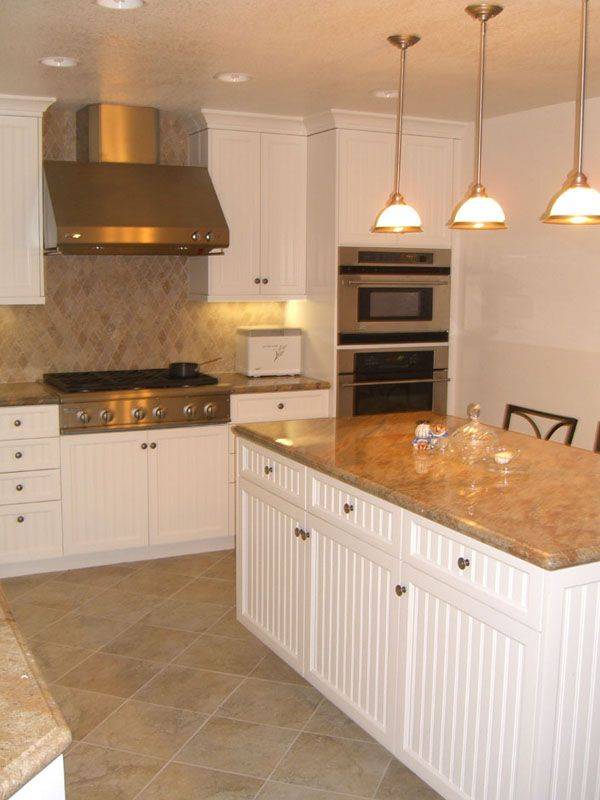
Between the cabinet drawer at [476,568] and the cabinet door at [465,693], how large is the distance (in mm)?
34

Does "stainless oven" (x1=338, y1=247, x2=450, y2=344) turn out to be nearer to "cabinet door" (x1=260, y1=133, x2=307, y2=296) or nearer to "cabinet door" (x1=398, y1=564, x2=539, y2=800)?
"cabinet door" (x1=260, y1=133, x2=307, y2=296)

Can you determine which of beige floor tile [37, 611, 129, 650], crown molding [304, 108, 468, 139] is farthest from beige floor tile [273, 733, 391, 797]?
crown molding [304, 108, 468, 139]

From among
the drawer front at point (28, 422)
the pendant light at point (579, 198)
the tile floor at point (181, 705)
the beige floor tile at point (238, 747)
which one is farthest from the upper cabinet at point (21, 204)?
the pendant light at point (579, 198)

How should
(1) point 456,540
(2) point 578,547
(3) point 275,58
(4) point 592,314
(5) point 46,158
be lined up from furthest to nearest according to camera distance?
(5) point 46,158, (4) point 592,314, (3) point 275,58, (1) point 456,540, (2) point 578,547

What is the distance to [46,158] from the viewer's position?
4.89 meters

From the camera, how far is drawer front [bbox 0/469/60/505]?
14.6ft

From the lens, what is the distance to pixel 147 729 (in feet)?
10.2

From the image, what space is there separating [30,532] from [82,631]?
2.78ft

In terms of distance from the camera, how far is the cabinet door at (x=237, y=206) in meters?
5.00

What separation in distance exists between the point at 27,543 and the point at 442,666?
273 centimetres

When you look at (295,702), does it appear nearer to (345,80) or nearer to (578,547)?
(578,547)

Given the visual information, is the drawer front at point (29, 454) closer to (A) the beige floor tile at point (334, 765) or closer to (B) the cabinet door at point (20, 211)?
(B) the cabinet door at point (20, 211)

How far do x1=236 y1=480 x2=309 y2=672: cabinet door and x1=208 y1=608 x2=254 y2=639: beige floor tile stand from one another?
72 mm

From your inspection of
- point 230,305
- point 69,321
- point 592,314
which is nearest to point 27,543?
point 69,321
